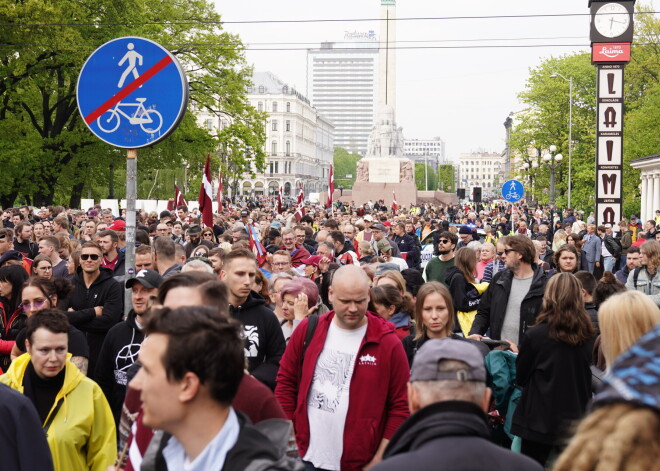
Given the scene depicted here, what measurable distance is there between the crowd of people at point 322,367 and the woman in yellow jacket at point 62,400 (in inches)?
0.4

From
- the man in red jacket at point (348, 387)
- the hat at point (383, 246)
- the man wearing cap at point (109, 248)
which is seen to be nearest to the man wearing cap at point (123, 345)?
the man in red jacket at point (348, 387)

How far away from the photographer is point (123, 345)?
18.1 feet

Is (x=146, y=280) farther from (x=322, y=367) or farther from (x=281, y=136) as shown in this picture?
(x=281, y=136)

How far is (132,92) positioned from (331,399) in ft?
7.25

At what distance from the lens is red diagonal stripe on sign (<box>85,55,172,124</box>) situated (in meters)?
5.60

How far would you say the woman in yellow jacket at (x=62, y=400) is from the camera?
4.79 m

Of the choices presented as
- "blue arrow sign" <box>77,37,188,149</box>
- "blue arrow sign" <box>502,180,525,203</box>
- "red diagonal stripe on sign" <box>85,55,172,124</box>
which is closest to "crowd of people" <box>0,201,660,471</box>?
"blue arrow sign" <box>77,37,188,149</box>

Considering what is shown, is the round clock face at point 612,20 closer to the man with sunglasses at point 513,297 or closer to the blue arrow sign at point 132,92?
the man with sunglasses at point 513,297

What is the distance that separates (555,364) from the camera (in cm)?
575

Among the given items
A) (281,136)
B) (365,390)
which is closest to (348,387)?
(365,390)


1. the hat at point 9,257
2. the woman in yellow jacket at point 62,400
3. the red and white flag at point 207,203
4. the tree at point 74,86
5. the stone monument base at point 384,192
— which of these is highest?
the tree at point 74,86

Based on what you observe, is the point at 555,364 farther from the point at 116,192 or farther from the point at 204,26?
the point at 116,192

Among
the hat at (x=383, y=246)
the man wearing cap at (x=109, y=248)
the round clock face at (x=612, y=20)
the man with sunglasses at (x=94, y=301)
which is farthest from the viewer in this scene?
the round clock face at (x=612, y=20)

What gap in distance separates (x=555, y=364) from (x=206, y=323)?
351 centimetres
